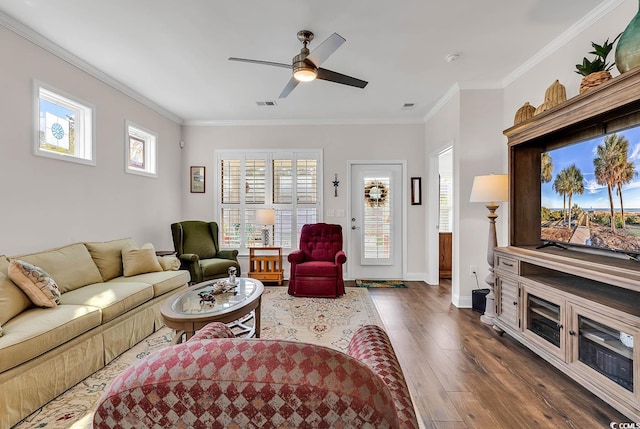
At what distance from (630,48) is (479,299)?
2.63 m

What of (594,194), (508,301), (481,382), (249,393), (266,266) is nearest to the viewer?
(249,393)

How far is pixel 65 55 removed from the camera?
286cm

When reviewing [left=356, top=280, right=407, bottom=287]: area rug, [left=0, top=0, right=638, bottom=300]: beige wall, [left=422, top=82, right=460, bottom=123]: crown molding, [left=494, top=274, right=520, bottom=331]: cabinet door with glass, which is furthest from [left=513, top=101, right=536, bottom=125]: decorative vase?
[left=356, top=280, right=407, bottom=287]: area rug

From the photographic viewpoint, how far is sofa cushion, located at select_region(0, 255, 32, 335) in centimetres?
190

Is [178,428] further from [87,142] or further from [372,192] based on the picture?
[372,192]

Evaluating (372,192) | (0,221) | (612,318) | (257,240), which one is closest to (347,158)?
(372,192)

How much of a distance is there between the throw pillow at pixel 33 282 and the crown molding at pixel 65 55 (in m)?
1.93

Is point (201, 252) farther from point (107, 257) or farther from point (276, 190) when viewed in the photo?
point (276, 190)

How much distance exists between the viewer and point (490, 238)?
3139 millimetres

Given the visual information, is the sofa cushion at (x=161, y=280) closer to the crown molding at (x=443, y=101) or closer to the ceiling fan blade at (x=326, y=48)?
the ceiling fan blade at (x=326, y=48)

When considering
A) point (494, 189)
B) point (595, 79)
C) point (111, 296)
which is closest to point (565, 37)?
point (595, 79)

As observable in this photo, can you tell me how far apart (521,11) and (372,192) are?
3.09 metres

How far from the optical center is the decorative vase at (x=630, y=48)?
1671 mm

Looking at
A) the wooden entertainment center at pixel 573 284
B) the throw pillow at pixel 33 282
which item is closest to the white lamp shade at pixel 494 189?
the wooden entertainment center at pixel 573 284
